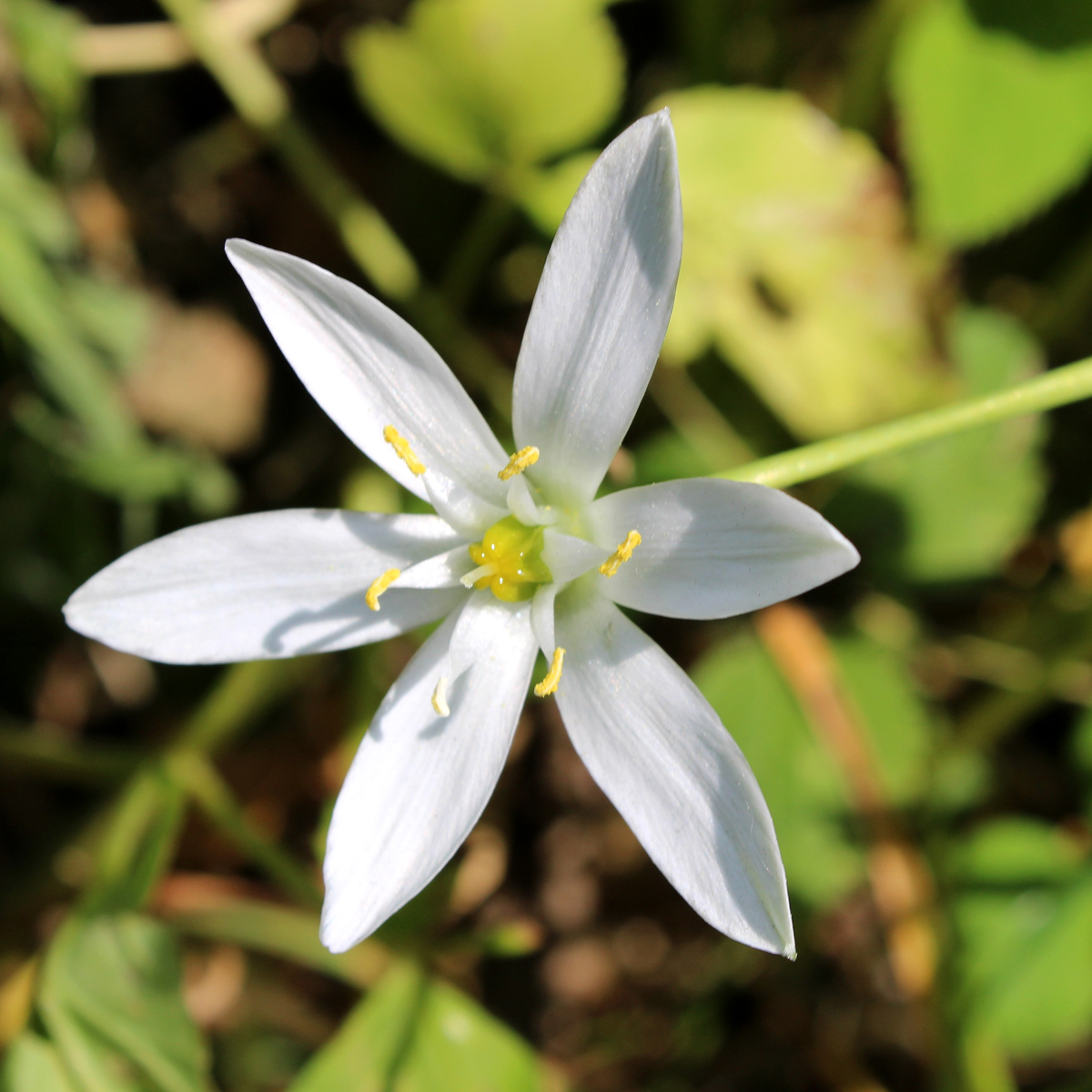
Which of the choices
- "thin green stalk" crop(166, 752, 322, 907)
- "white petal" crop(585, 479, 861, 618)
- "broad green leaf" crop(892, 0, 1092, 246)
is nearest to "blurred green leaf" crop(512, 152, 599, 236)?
"broad green leaf" crop(892, 0, 1092, 246)

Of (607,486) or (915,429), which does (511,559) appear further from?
(915,429)

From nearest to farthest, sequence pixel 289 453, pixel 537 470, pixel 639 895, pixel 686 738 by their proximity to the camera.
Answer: pixel 686 738, pixel 537 470, pixel 289 453, pixel 639 895

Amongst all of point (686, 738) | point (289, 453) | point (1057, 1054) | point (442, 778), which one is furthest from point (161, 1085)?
point (1057, 1054)

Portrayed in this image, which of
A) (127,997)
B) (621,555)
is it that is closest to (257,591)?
(621,555)

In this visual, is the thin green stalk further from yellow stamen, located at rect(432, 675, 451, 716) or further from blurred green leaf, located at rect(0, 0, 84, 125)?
blurred green leaf, located at rect(0, 0, 84, 125)

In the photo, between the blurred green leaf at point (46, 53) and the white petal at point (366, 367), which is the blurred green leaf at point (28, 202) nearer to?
the blurred green leaf at point (46, 53)

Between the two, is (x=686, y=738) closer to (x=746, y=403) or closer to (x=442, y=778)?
(x=442, y=778)

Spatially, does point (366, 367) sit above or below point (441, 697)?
above
